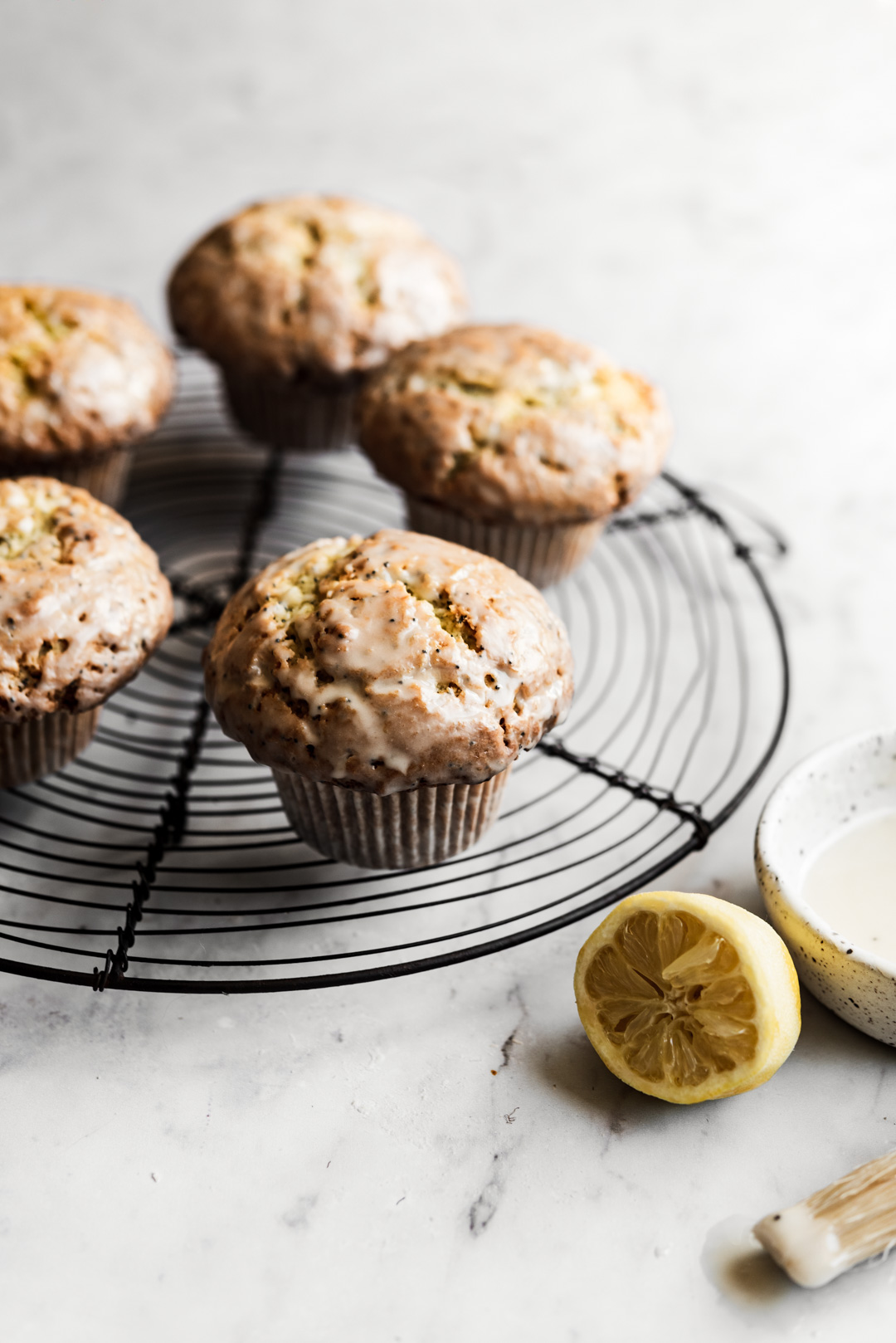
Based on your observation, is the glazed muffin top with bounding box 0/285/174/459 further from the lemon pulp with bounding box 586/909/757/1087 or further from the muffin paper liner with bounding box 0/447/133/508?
the lemon pulp with bounding box 586/909/757/1087

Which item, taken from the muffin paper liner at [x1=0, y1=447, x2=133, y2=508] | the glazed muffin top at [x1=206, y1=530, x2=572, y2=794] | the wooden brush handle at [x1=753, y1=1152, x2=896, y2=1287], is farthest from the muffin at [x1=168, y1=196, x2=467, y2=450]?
the wooden brush handle at [x1=753, y1=1152, x2=896, y2=1287]

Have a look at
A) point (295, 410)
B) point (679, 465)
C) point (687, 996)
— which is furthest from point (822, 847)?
point (295, 410)

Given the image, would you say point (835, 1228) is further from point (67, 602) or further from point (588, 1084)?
point (67, 602)

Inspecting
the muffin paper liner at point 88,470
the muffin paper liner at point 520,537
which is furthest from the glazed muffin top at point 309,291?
the muffin paper liner at point 520,537

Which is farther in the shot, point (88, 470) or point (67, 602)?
point (88, 470)

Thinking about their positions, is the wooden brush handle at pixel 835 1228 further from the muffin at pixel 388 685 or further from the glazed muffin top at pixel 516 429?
the glazed muffin top at pixel 516 429

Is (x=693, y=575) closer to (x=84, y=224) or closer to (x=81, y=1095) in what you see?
(x=81, y=1095)
